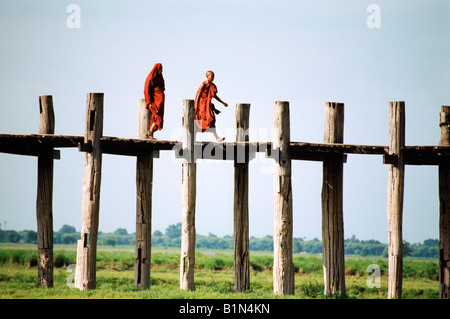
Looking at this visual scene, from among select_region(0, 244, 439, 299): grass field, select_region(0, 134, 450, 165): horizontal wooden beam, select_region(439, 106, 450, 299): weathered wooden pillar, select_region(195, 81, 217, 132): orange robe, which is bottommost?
select_region(0, 244, 439, 299): grass field

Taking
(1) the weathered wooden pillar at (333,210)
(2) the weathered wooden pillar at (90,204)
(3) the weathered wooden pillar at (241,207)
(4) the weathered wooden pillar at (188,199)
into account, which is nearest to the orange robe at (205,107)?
(4) the weathered wooden pillar at (188,199)

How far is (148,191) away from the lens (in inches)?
824

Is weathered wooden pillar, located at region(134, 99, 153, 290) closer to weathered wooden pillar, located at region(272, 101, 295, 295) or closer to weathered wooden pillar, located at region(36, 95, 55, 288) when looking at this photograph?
weathered wooden pillar, located at region(36, 95, 55, 288)

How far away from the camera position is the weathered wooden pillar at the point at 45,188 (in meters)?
20.7

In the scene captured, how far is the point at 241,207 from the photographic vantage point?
20156 millimetres

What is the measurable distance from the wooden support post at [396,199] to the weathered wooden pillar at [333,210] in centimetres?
118

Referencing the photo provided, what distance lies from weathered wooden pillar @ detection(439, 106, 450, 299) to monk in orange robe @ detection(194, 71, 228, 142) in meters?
5.01

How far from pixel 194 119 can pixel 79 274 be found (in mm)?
4077

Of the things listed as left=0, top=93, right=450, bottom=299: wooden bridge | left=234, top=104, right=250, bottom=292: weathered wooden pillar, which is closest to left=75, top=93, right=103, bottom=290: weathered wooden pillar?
left=0, top=93, right=450, bottom=299: wooden bridge

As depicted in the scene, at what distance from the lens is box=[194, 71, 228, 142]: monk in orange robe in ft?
64.4

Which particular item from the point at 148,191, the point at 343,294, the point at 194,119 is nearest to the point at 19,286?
the point at 148,191

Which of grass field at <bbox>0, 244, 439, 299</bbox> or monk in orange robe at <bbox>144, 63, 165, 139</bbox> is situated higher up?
monk in orange robe at <bbox>144, 63, 165, 139</bbox>

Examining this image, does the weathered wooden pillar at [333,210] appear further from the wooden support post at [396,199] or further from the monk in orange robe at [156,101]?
the monk in orange robe at [156,101]

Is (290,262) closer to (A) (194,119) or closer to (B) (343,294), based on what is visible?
(B) (343,294)
